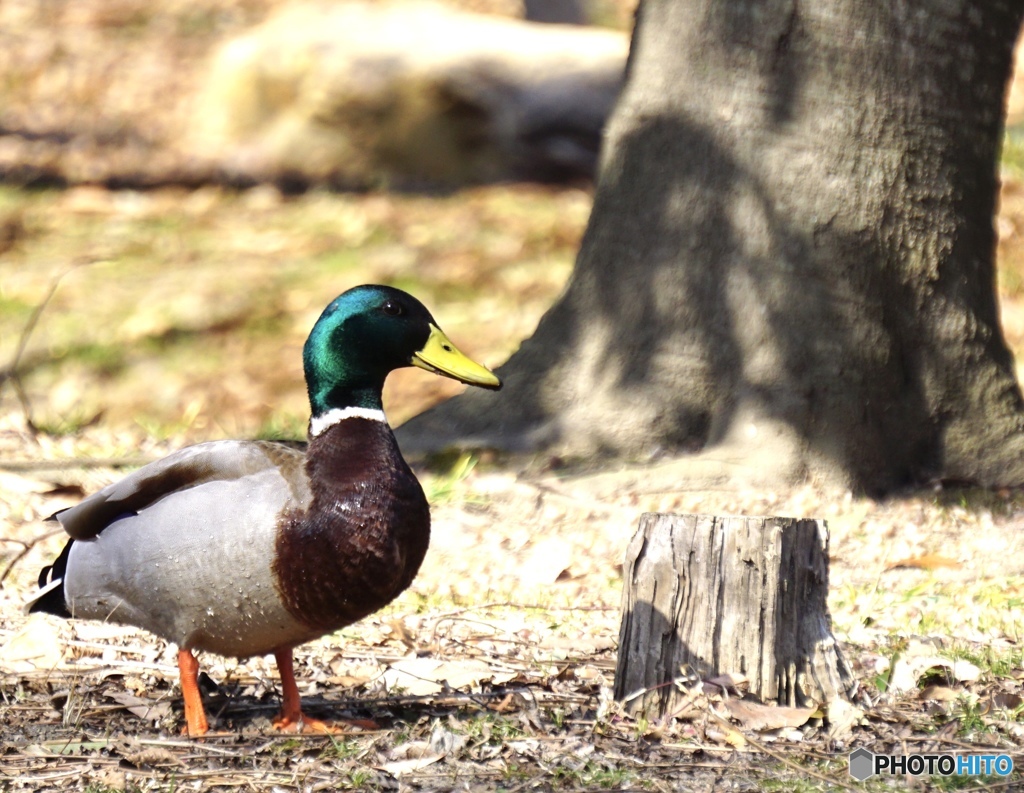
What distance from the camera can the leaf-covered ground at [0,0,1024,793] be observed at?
291 centimetres

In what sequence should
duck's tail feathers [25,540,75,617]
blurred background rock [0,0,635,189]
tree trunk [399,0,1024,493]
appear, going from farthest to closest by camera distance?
blurred background rock [0,0,635,189] < tree trunk [399,0,1024,493] < duck's tail feathers [25,540,75,617]

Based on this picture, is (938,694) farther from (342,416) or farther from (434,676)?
(342,416)

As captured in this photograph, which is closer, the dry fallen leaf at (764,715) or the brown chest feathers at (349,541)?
the brown chest feathers at (349,541)

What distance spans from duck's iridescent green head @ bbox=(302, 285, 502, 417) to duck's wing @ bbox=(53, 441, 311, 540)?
0.19 meters

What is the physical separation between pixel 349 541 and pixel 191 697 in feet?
1.84

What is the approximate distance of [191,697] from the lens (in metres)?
3.09

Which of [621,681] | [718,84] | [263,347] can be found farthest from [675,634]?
[263,347]

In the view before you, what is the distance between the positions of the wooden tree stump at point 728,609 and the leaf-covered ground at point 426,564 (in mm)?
76

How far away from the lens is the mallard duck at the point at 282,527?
290 cm

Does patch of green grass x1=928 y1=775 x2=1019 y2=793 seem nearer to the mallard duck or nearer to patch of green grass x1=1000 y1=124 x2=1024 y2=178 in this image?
the mallard duck

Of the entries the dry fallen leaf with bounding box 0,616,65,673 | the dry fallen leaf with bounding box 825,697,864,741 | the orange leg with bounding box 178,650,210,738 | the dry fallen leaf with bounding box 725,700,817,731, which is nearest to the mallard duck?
the orange leg with bounding box 178,650,210,738

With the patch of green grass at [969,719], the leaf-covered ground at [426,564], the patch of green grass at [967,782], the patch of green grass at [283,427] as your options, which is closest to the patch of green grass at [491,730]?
the leaf-covered ground at [426,564]

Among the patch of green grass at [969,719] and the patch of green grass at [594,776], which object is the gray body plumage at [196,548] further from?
the patch of green grass at [969,719]

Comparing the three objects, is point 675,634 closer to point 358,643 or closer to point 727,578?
point 727,578
